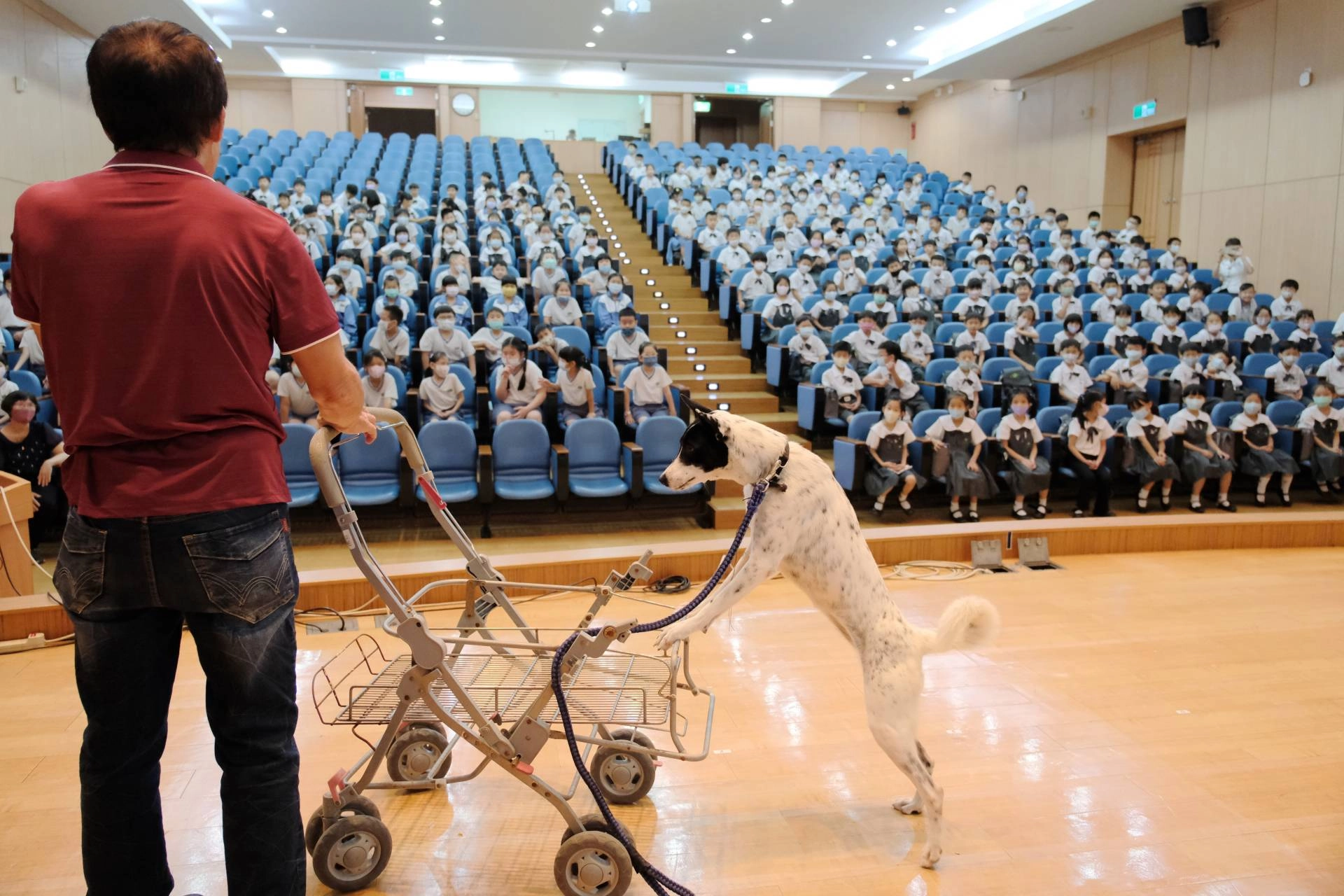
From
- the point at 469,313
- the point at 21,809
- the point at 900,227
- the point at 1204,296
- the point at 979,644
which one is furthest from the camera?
the point at 900,227

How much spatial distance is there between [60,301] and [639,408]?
17.5 ft

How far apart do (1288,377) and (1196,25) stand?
634cm

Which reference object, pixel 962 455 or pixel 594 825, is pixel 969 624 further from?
pixel 962 455

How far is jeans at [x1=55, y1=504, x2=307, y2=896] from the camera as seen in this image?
4.79ft

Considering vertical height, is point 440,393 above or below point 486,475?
above

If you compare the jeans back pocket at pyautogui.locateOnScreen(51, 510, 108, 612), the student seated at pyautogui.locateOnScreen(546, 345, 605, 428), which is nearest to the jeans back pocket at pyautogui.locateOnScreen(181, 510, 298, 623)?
the jeans back pocket at pyautogui.locateOnScreen(51, 510, 108, 612)

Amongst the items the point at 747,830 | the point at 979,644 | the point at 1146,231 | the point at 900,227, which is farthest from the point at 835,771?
the point at 1146,231

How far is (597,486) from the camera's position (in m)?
6.01

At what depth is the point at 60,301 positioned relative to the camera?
1.41 meters

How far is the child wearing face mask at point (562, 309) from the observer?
7.86 meters

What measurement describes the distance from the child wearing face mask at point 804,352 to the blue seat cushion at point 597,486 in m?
2.27

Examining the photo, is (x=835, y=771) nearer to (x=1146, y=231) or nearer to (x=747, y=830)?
(x=747, y=830)

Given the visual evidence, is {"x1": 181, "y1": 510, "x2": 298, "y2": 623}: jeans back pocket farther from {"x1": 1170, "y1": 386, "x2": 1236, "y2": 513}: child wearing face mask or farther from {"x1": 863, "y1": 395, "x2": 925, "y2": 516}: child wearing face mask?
{"x1": 1170, "y1": 386, "x2": 1236, "y2": 513}: child wearing face mask

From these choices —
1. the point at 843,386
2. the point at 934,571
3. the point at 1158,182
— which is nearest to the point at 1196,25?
the point at 1158,182
